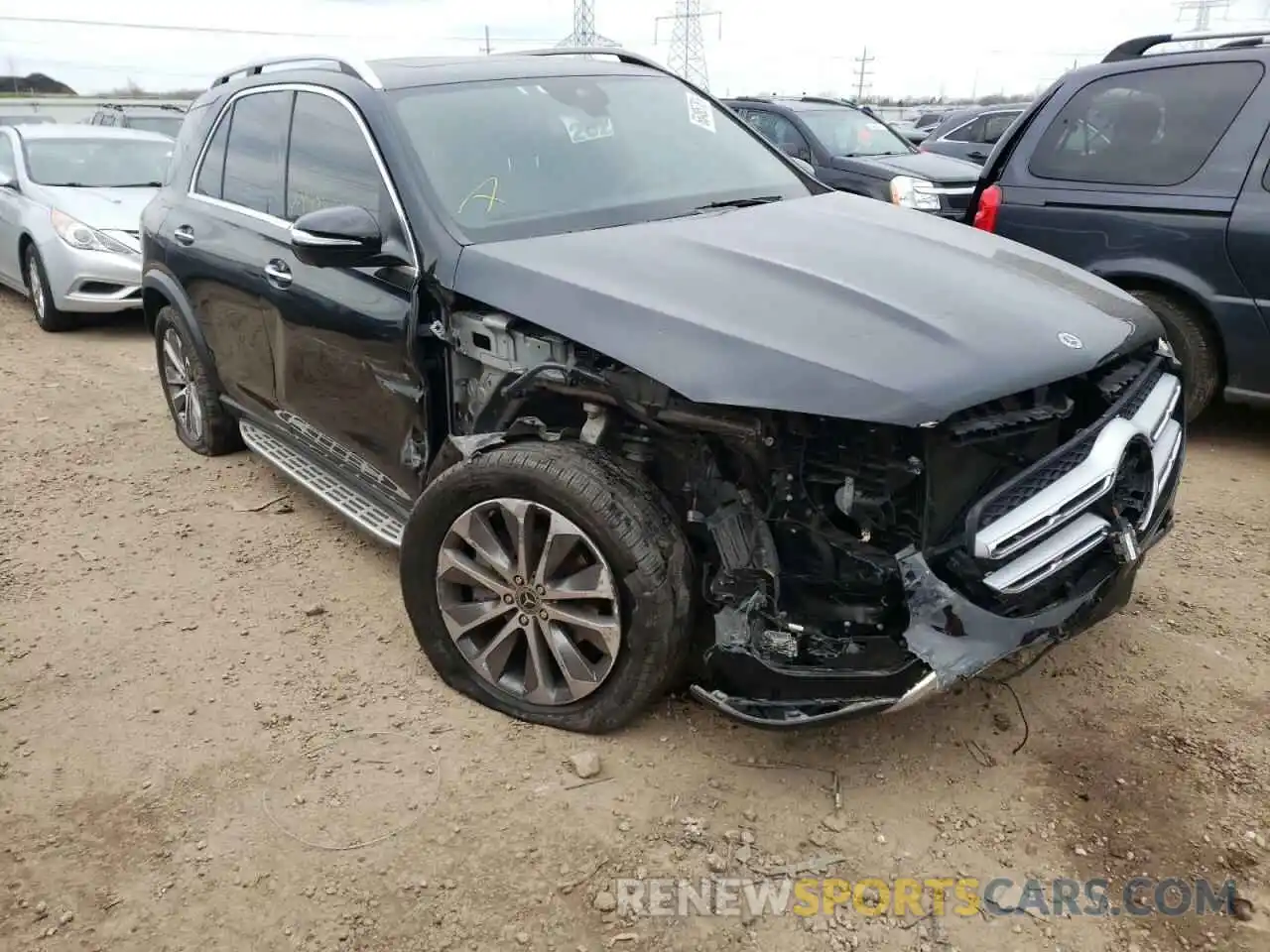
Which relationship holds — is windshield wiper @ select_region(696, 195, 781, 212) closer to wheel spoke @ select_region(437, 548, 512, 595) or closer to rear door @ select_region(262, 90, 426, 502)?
rear door @ select_region(262, 90, 426, 502)

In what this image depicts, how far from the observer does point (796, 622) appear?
246 cm

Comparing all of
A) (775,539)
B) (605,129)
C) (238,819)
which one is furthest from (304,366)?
(775,539)

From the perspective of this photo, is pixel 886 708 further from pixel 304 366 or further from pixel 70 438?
pixel 70 438

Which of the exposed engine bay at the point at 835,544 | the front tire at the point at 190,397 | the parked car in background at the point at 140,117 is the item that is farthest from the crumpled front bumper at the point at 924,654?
the parked car in background at the point at 140,117

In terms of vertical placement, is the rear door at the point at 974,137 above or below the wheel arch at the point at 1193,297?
above

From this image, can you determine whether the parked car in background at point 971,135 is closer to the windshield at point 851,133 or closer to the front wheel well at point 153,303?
the windshield at point 851,133

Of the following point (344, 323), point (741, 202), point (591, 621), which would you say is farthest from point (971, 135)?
point (591, 621)

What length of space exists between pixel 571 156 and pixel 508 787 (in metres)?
2.04

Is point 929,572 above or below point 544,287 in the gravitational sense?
below

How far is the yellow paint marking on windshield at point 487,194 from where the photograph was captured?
3.07 m

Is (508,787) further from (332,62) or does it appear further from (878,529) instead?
(332,62)

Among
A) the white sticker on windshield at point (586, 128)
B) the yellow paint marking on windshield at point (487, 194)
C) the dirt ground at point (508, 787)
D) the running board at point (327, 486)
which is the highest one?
the white sticker on windshield at point (586, 128)

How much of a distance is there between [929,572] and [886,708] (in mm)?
337

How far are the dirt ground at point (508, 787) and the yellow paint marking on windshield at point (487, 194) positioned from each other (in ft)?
4.78
